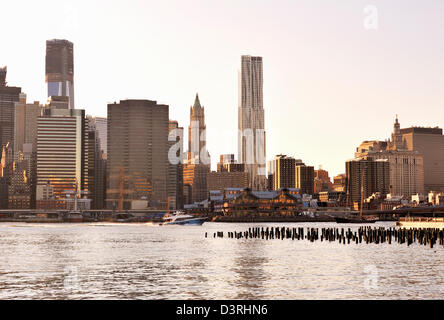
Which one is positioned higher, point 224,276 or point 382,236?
point 382,236

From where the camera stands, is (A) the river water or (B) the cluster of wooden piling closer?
(A) the river water

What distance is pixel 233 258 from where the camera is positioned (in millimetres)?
78375

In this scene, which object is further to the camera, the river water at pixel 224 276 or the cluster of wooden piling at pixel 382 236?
the cluster of wooden piling at pixel 382 236

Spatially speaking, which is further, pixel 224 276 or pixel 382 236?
pixel 382 236

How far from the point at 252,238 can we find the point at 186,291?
9307 cm

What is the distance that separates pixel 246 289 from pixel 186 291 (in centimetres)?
453
